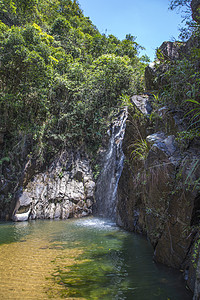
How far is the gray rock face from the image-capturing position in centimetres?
1033

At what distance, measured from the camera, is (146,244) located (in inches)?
208

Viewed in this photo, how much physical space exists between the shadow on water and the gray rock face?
5.76 m

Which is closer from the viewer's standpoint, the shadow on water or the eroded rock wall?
the shadow on water

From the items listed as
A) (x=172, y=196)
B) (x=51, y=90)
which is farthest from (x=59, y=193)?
(x=172, y=196)

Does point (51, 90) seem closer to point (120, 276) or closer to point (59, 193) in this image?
point (59, 193)

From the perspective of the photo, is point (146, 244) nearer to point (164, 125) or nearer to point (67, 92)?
point (164, 125)

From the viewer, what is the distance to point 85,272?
11.5 ft

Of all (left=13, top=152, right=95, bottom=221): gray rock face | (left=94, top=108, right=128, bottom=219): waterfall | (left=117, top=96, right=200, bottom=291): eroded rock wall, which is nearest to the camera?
(left=117, top=96, right=200, bottom=291): eroded rock wall

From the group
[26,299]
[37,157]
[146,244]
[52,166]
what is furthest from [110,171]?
[26,299]

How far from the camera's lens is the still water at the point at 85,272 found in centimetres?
281

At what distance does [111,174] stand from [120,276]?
22.1ft

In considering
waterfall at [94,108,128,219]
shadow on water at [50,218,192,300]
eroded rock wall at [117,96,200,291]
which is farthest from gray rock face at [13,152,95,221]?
eroded rock wall at [117,96,200,291]

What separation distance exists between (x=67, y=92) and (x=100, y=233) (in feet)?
33.1

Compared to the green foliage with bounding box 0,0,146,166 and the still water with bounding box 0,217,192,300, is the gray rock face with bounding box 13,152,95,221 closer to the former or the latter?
the green foliage with bounding box 0,0,146,166
